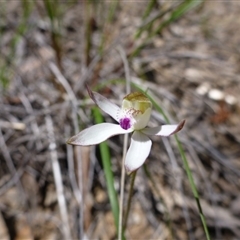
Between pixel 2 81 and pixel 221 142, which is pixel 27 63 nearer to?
pixel 2 81

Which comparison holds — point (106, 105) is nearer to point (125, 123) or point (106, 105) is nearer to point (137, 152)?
point (125, 123)

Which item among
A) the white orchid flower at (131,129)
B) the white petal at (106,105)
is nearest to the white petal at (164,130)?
the white orchid flower at (131,129)

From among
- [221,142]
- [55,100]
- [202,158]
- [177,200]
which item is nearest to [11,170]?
[55,100]

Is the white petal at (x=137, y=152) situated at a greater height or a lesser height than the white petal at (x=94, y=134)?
lesser

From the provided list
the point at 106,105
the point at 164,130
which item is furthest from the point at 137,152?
the point at 106,105

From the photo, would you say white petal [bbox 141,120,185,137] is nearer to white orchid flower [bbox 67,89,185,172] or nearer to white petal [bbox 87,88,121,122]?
white orchid flower [bbox 67,89,185,172]

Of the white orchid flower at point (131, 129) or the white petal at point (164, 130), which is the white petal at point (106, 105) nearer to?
the white orchid flower at point (131, 129)

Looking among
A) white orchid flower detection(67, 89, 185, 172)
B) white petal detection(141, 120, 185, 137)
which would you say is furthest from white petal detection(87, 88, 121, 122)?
white petal detection(141, 120, 185, 137)
